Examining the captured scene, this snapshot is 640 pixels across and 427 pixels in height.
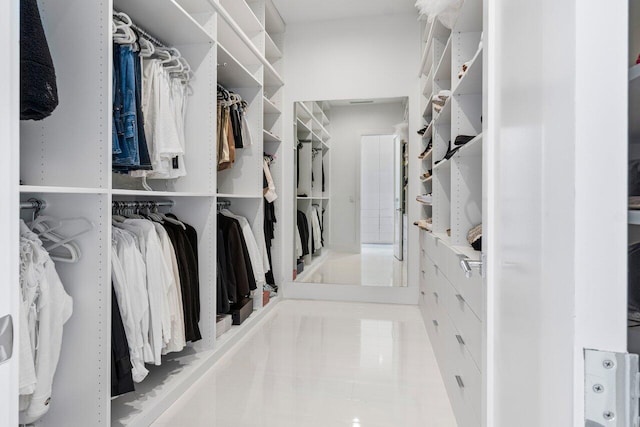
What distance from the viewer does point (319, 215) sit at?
4.14 metres

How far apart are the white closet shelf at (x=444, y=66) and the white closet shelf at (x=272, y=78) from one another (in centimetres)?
157

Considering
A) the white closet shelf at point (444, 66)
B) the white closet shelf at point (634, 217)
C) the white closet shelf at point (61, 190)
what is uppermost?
the white closet shelf at point (444, 66)

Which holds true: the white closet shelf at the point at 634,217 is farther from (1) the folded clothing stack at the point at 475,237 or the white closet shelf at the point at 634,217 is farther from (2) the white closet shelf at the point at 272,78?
(2) the white closet shelf at the point at 272,78

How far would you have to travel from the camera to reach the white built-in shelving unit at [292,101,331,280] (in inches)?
158

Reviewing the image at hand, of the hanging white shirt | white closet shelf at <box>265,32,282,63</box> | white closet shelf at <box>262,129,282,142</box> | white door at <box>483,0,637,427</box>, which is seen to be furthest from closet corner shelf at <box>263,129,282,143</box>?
white door at <box>483,0,637,427</box>

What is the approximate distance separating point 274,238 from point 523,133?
344cm

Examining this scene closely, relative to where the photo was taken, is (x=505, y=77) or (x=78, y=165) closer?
(x=505, y=77)

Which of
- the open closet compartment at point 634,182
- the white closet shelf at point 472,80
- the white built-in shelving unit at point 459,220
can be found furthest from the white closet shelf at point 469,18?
the open closet compartment at point 634,182

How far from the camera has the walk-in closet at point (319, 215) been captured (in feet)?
1.49

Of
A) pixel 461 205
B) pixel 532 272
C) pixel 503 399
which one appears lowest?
pixel 503 399

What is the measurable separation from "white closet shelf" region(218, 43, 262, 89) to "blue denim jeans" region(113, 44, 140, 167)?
819 millimetres

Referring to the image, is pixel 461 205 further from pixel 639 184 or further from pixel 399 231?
pixel 399 231

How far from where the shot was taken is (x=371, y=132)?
3.95 m

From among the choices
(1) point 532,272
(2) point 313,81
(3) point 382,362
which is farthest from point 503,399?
(2) point 313,81
